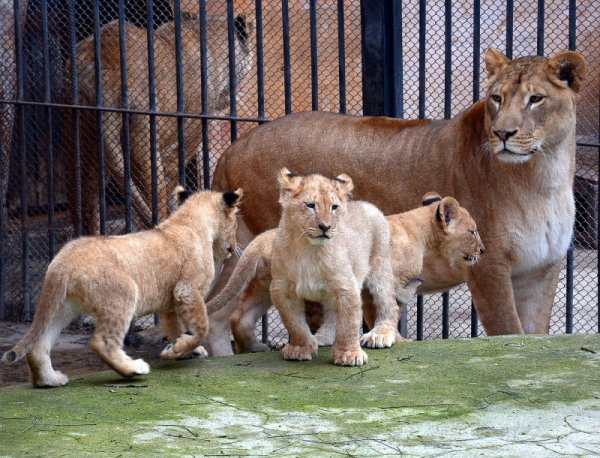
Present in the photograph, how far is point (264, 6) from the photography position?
28.5 ft

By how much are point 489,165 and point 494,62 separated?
53cm

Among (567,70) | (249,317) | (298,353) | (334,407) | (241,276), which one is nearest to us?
(334,407)

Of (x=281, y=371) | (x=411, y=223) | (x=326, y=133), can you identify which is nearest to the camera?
(x=281, y=371)

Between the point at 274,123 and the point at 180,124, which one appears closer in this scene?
the point at 274,123

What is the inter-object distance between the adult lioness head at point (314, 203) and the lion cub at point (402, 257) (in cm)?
79

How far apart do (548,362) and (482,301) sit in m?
1.31

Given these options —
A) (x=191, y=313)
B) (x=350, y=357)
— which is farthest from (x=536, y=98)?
(x=191, y=313)

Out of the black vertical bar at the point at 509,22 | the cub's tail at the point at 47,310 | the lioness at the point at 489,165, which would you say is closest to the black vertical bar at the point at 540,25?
the black vertical bar at the point at 509,22

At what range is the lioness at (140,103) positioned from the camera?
7594mm

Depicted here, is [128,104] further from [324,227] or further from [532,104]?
[324,227]

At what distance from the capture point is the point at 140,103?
757cm

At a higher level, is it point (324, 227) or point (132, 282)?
point (324, 227)

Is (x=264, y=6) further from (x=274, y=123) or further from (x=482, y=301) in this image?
(x=482, y=301)

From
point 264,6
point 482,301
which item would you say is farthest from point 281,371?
point 264,6
